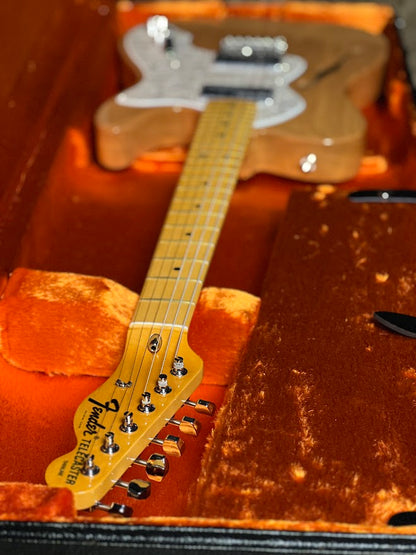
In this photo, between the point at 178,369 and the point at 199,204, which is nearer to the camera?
the point at 178,369

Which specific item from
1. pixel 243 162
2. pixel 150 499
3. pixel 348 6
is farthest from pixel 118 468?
pixel 348 6

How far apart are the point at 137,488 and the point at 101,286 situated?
1.00 ft

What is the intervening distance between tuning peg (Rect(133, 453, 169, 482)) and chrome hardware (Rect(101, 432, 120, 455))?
0.09ft

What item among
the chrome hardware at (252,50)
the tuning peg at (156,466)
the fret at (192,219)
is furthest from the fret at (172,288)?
the chrome hardware at (252,50)

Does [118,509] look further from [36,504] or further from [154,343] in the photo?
[154,343]

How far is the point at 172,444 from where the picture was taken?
0.78 metres

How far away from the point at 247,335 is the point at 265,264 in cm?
23

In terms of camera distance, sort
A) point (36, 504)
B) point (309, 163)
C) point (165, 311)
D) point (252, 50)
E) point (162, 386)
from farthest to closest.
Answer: point (252, 50) → point (309, 163) → point (165, 311) → point (162, 386) → point (36, 504)

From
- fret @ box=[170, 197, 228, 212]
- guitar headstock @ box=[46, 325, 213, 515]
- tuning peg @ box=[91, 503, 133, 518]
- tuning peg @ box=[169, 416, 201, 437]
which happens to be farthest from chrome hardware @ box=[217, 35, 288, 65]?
tuning peg @ box=[91, 503, 133, 518]

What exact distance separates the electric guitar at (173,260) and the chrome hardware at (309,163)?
3.2 inches

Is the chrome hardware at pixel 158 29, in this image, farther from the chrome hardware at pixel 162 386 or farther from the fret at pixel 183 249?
the chrome hardware at pixel 162 386

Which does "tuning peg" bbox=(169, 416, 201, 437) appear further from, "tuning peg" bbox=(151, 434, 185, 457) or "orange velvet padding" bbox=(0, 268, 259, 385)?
"orange velvet padding" bbox=(0, 268, 259, 385)

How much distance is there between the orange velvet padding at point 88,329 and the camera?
3.06 ft

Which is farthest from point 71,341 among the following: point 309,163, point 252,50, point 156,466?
point 252,50
